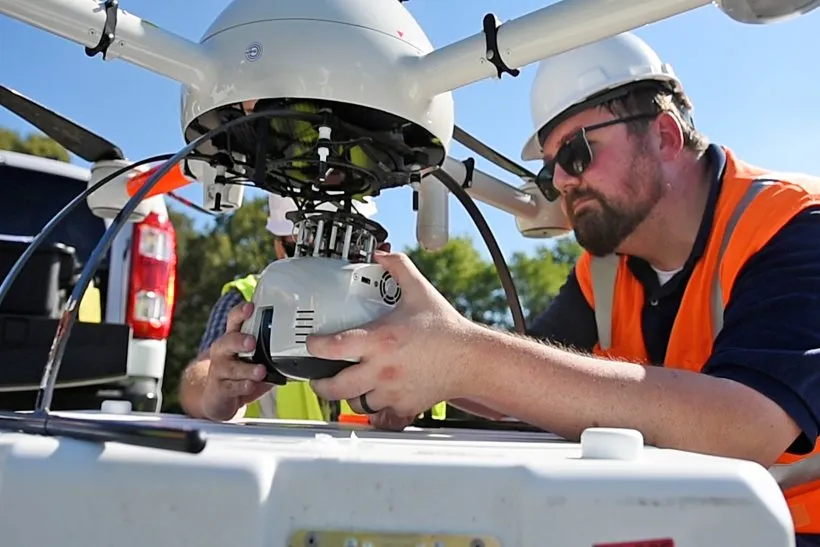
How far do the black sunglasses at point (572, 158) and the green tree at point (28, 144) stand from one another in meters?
11.6

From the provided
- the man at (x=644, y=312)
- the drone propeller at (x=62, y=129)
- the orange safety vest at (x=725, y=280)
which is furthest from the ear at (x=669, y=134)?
the drone propeller at (x=62, y=129)

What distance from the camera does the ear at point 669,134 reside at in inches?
74.4

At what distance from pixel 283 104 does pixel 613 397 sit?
56 cm

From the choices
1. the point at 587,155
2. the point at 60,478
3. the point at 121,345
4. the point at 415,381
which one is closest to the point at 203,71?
the point at 415,381

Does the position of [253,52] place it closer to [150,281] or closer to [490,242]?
[490,242]

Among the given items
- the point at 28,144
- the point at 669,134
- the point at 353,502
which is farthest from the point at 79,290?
the point at 28,144

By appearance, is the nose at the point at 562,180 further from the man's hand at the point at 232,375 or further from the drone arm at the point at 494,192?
the man's hand at the point at 232,375

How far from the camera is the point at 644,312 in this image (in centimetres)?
175

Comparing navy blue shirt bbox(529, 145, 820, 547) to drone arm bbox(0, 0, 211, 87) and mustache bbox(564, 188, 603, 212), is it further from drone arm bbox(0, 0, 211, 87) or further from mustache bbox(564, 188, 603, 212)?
drone arm bbox(0, 0, 211, 87)

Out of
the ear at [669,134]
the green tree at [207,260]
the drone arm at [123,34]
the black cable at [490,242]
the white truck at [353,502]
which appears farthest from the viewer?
the green tree at [207,260]

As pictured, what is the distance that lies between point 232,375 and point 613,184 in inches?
38.9

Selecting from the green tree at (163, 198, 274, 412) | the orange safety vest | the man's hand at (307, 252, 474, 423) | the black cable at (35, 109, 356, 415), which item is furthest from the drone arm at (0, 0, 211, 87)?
the green tree at (163, 198, 274, 412)

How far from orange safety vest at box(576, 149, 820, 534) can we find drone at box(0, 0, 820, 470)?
52 centimetres

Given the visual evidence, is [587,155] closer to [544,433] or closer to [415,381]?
[544,433]
